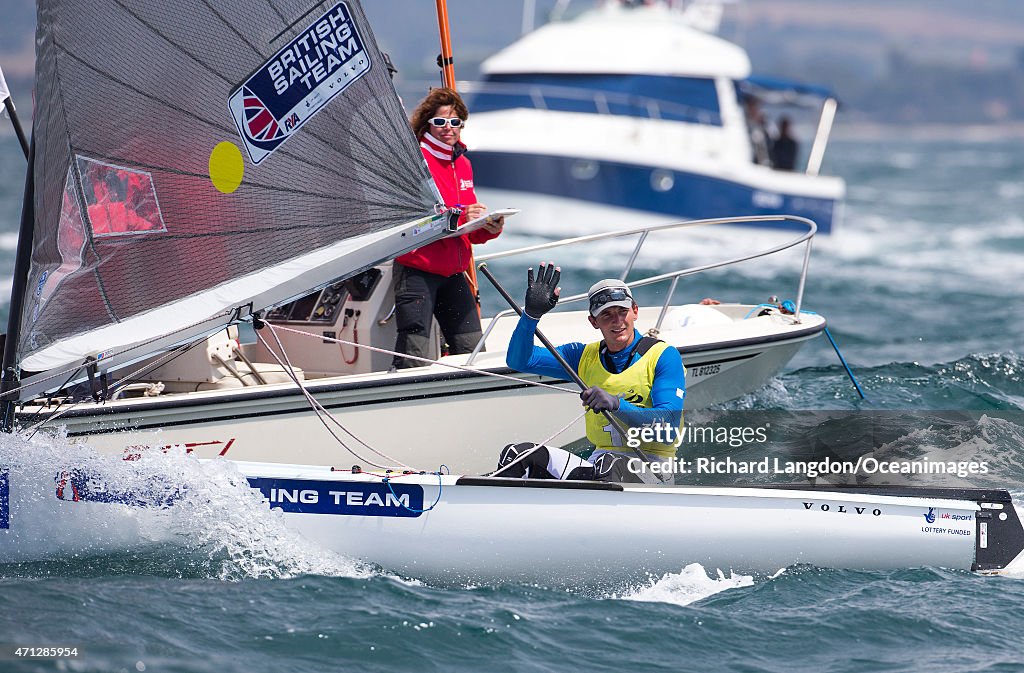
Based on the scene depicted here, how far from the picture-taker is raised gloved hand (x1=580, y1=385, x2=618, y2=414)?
5.07 meters

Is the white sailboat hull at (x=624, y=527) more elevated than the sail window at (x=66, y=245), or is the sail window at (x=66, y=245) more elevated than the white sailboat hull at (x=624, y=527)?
the sail window at (x=66, y=245)

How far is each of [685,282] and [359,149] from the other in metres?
9.67

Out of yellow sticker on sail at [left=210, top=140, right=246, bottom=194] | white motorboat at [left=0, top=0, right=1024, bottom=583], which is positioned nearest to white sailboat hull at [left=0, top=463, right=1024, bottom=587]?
white motorboat at [left=0, top=0, right=1024, bottom=583]

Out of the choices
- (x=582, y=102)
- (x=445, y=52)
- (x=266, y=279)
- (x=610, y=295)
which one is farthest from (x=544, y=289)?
(x=582, y=102)

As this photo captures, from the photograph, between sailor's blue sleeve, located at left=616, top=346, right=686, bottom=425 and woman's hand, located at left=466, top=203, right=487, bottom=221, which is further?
woman's hand, located at left=466, top=203, right=487, bottom=221

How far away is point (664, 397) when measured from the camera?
5203mm

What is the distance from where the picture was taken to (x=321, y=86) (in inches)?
217

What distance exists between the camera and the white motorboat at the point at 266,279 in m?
5.17

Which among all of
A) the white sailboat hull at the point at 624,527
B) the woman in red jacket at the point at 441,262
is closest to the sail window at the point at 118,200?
the white sailboat hull at the point at 624,527

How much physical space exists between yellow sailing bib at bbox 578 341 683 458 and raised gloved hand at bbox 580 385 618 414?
22cm

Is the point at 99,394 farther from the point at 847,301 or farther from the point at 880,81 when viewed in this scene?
the point at 880,81

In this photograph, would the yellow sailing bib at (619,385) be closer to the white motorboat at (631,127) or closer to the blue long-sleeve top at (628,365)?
the blue long-sleeve top at (628,365)

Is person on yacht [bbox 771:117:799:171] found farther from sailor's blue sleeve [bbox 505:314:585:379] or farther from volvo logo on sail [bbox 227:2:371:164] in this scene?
volvo logo on sail [bbox 227:2:371:164]

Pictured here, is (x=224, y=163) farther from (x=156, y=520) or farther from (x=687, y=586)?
(x=687, y=586)
